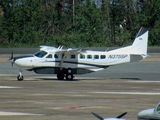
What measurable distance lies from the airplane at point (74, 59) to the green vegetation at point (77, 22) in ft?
93.5

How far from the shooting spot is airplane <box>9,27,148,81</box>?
3978 centimetres

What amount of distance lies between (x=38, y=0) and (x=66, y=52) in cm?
4103

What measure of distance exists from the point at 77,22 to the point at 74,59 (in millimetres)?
35119

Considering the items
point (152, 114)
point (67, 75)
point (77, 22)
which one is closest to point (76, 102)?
Result: point (152, 114)

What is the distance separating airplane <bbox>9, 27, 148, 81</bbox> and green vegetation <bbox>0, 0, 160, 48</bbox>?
28490 mm

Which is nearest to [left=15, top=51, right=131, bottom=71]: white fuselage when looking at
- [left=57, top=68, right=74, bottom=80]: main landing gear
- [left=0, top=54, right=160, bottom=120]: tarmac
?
[left=57, top=68, right=74, bottom=80]: main landing gear

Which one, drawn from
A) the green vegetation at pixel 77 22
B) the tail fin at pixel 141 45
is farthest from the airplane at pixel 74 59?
the green vegetation at pixel 77 22

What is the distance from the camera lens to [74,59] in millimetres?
40375

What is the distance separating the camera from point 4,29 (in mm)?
72312

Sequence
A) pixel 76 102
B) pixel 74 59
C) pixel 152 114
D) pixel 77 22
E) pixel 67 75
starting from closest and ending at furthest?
pixel 152 114 → pixel 76 102 → pixel 67 75 → pixel 74 59 → pixel 77 22

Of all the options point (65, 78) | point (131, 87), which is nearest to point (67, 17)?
point (65, 78)

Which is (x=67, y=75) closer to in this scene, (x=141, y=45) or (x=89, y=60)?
(x=89, y=60)

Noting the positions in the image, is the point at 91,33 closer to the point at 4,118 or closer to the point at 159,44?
the point at 159,44

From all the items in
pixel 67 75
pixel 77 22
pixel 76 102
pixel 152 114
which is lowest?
pixel 67 75
